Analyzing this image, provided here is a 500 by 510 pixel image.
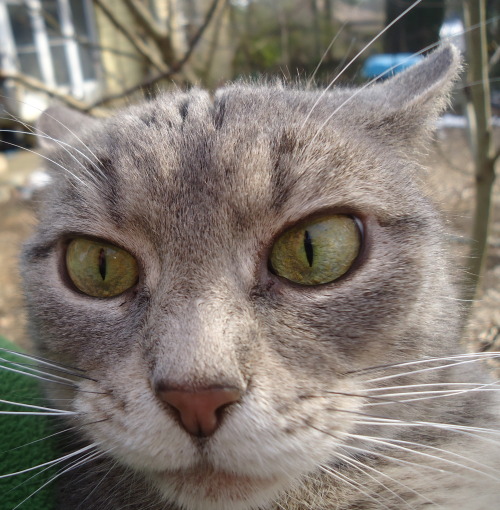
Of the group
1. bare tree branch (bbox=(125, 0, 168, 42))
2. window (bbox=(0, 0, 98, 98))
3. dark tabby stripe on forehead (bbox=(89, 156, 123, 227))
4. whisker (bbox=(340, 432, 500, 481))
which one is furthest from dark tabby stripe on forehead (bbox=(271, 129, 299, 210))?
window (bbox=(0, 0, 98, 98))

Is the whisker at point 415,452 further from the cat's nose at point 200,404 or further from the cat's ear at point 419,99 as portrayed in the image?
the cat's ear at point 419,99

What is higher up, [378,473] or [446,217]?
[446,217]

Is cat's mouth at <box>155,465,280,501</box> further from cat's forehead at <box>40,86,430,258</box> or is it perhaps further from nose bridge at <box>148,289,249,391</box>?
cat's forehead at <box>40,86,430,258</box>

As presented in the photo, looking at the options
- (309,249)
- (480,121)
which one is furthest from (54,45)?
(309,249)

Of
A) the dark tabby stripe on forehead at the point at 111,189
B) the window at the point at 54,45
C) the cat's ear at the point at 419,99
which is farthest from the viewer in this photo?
the window at the point at 54,45

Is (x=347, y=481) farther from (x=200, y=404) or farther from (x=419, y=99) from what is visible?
(x=419, y=99)

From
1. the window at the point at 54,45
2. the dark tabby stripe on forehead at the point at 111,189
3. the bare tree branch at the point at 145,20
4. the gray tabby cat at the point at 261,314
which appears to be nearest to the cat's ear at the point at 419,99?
the gray tabby cat at the point at 261,314

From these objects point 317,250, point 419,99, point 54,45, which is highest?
point 54,45
